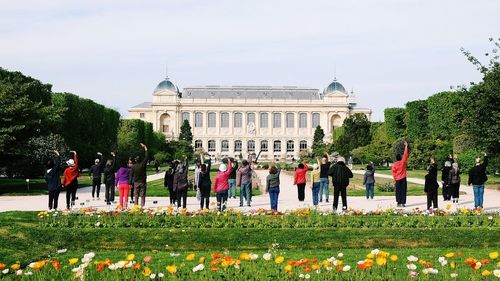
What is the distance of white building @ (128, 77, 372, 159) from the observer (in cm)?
11650

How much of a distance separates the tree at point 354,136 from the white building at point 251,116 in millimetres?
48165

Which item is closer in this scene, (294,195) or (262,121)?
(294,195)

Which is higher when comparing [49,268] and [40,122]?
[40,122]

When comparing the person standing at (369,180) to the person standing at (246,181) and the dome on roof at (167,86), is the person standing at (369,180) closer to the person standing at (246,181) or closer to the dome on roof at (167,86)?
the person standing at (246,181)

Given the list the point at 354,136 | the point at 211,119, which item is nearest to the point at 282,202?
the point at 354,136

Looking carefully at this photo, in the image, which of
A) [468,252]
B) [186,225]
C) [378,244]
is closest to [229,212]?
[186,225]

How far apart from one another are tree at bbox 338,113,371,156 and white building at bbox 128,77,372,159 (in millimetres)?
48165

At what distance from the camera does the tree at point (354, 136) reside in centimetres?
6556

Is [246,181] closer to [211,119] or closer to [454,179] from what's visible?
[454,179]

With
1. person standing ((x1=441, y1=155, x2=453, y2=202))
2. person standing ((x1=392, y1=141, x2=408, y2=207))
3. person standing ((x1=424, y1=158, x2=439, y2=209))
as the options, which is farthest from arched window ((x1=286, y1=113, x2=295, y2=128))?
person standing ((x1=424, y1=158, x2=439, y2=209))

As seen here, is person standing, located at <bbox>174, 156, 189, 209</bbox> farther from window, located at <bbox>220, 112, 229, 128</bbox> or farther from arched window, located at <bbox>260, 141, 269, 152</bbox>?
arched window, located at <bbox>260, 141, 269, 152</bbox>

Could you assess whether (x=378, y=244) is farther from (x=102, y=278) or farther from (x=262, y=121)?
(x=262, y=121)

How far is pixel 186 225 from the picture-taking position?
12180 mm

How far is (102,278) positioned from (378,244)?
5250 mm
